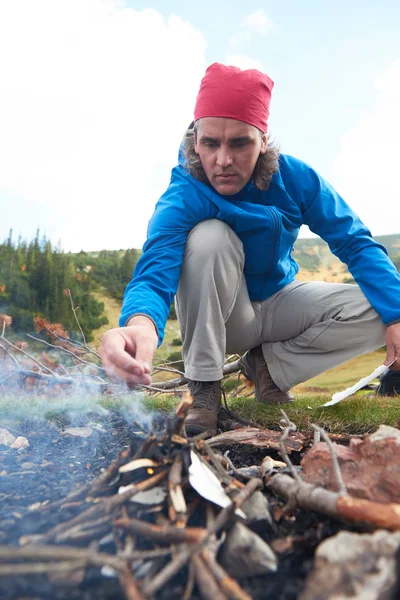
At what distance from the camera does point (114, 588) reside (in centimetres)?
103

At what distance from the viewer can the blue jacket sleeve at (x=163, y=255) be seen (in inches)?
80.5

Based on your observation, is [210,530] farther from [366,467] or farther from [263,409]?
[263,409]

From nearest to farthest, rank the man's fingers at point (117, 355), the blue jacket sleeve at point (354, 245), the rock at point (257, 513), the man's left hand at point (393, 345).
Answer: the rock at point (257, 513) < the man's fingers at point (117, 355) < the man's left hand at point (393, 345) < the blue jacket sleeve at point (354, 245)

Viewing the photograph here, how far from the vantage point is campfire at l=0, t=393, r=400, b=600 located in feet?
3.36

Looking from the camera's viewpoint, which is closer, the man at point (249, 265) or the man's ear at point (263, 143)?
the man at point (249, 265)

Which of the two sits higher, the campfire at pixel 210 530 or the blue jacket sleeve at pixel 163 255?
the blue jacket sleeve at pixel 163 255

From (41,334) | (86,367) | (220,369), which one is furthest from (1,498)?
(41,334)

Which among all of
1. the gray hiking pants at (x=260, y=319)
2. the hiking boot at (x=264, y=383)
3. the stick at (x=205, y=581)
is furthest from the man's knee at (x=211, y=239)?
the stick at (x=205, y=581)

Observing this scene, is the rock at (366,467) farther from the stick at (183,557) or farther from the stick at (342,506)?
the stick at (183,557)

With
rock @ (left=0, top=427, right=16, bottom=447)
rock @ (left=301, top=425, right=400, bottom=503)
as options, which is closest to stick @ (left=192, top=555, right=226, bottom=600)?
rock @ (left=301, top=425, right=400, bottom=503)

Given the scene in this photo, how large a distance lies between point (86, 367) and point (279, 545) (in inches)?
164

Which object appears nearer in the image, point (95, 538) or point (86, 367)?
point (95, 538)

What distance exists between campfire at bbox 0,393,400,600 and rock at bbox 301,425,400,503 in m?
0.08

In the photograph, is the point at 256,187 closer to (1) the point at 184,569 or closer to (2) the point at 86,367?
(1) the point at 184,569
